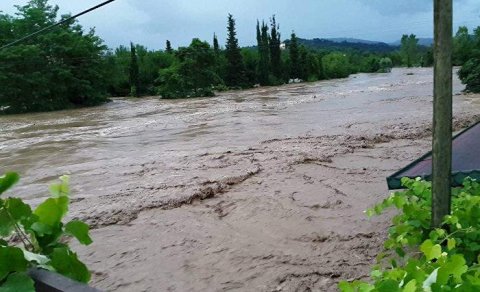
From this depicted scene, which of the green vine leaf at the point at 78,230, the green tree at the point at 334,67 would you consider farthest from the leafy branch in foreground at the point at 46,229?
the green tree at the point at 334,67

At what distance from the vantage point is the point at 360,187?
22.2 ft

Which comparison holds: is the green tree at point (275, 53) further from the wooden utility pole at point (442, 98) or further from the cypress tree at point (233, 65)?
the wooden utility pole at point (442, 98)

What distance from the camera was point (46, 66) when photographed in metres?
28.0

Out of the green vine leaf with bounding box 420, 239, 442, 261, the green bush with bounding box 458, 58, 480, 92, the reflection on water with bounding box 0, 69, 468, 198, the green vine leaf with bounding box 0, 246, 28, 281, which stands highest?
the green vine leaf with bounding box 0, 246, 28, 281

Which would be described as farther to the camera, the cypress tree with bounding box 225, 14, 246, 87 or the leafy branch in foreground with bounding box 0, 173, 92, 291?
the cypress tree with bounding box 225, 14, 246, 87

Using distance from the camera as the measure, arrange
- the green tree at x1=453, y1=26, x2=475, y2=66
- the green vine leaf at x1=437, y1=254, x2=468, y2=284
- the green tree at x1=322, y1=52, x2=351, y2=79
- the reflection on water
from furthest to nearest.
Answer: the green tree at x1=322, y1=52, x2=351, y2=79 → the green tree at x1=453, y1=26, x2=475, y2=66 → the reflection on water → the green vine leaf at x1=437, y1=254, x2=468, y2=284

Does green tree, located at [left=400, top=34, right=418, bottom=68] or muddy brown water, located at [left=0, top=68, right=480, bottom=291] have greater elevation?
green tree, located at [left=400, top=34, right=418, bottom=68]

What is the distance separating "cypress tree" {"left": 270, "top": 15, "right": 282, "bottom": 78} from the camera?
148 ft

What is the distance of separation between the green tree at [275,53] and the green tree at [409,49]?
116ft

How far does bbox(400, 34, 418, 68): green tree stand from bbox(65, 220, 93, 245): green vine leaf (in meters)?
78.4

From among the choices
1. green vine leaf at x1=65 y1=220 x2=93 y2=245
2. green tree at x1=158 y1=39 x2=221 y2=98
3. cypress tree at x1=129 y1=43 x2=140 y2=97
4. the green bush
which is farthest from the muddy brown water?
cypress tree at x1=129 y1=43 x2=140 y2=97

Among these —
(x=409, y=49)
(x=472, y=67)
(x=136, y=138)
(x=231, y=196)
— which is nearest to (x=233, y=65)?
(x=472, y=67)

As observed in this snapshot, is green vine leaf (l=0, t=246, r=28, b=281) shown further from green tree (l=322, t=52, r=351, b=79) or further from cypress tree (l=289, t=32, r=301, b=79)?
green tree (l=322, t=52, r=351, b=79)

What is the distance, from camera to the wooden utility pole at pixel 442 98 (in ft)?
6.16
